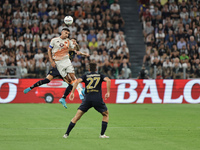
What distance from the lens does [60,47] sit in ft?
50.8

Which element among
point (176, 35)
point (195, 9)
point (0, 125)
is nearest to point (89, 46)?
point (176, 35)

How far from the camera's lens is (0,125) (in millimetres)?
13977

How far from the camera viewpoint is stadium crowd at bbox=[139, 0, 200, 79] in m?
26.2

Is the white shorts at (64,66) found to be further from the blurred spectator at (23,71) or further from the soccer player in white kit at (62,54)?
the blurred spectator at (23,71)

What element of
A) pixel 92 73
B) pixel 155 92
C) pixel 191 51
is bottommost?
pixel 155 92

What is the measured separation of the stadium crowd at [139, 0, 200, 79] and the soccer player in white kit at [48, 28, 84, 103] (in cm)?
1097

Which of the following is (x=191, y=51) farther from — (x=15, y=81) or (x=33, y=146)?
(x=33, y=146)

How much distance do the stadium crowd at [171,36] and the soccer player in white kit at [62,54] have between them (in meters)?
11.0

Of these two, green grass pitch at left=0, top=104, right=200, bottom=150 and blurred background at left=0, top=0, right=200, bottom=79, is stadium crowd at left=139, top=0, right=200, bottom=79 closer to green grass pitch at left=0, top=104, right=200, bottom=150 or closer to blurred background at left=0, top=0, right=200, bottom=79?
blurred background at left=0, top=0, right=200, bottom=79

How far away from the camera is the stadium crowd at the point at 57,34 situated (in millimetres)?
25875

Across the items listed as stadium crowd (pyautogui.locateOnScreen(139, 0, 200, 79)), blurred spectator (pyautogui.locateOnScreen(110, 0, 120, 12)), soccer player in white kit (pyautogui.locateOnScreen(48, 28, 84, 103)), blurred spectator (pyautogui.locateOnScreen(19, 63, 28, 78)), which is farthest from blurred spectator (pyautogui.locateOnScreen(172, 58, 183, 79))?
soccer player in white kit (pyautogui.locateOnScreen(48, 28, 84, 103))

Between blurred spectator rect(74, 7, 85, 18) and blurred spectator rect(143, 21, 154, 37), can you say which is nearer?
blurred spectator rect(74, 7, 85, 18)

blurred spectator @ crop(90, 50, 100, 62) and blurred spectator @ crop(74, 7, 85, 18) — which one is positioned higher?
blurred spectator @ crop(74, 7, 85, 18)

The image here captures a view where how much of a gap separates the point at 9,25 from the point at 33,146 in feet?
65.4
